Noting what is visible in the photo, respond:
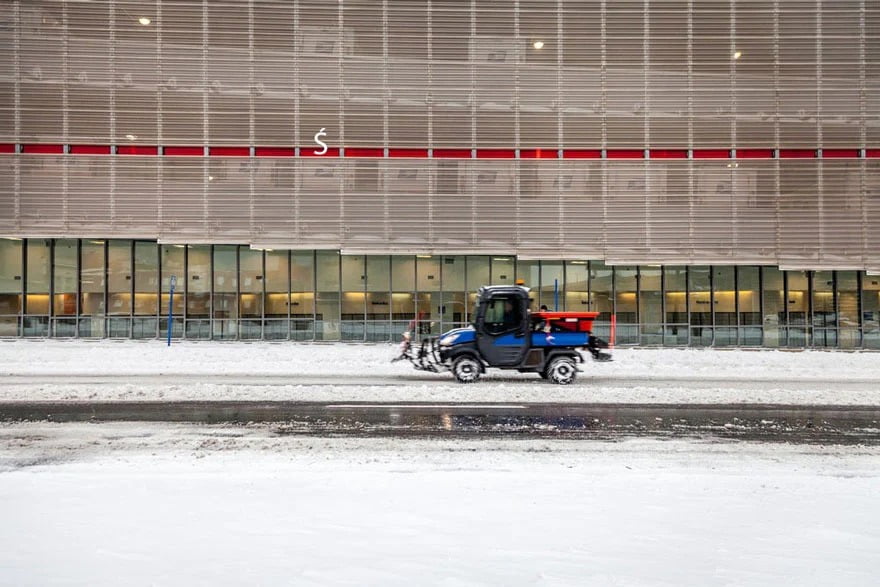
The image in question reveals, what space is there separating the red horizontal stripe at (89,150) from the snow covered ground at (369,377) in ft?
29.3

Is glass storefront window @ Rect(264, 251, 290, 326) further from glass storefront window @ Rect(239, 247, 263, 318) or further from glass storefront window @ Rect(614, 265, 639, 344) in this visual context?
glass storefront window @ Rect(614, 265, 639, 344)

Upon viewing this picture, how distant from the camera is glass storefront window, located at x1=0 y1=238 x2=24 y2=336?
86.4ft

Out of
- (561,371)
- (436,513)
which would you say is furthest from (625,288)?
(436,513)

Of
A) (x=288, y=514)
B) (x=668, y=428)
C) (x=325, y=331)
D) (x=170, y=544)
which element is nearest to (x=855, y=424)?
(x=668, y=428)

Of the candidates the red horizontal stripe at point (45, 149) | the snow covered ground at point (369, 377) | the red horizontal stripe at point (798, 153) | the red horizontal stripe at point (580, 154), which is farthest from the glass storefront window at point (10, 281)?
the red horizontal stripe at point (798, 153)

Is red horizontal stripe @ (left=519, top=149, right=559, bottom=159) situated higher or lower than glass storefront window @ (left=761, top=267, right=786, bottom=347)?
higher

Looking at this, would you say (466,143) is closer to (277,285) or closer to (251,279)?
(277,285)

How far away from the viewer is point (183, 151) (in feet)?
85.7

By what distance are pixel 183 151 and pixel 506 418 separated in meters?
22.8

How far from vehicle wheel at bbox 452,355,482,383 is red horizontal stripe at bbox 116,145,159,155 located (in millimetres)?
20003

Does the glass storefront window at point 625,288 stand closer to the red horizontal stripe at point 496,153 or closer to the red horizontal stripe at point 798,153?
the red horizontal stripe at point 496,153

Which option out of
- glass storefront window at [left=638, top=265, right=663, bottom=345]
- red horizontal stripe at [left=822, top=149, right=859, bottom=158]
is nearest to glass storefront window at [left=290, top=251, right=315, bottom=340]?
glass storefront window at [left=638, top=265, right=663, bottom=345]

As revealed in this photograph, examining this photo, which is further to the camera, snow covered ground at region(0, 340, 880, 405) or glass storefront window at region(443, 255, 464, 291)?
glass storefront window at region(443, 255, 464, 291)

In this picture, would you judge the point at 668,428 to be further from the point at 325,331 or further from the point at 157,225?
the point at 157,225
